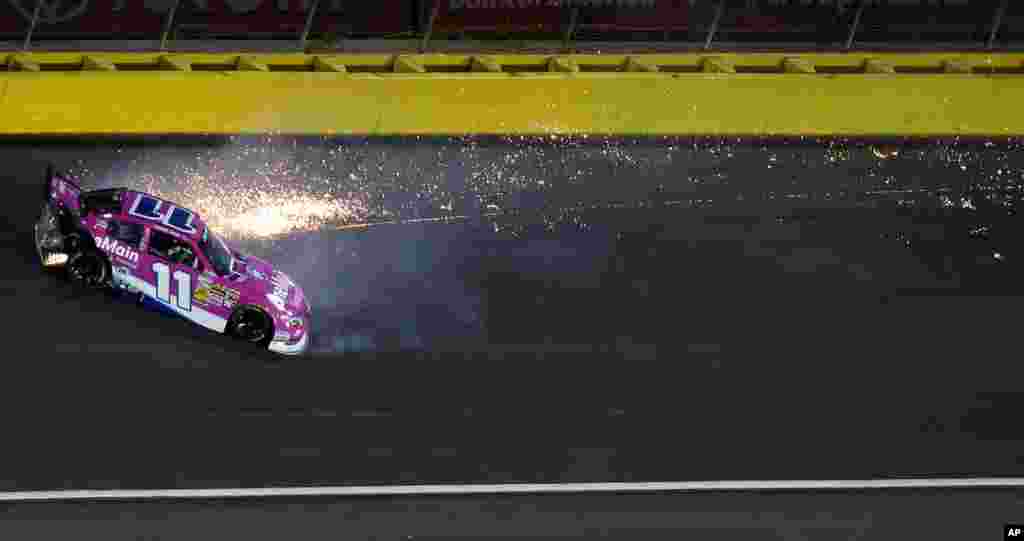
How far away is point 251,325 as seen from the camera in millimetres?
15359

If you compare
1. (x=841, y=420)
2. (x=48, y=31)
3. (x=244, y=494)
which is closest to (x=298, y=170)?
(x=48, y=31)

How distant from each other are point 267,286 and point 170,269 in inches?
39.6

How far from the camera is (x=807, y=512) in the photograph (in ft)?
45.7

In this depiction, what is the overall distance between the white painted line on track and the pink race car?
2.16 meters

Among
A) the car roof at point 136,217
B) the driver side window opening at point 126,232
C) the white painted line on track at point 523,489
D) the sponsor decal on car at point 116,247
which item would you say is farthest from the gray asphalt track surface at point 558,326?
the car roof at point 136,217

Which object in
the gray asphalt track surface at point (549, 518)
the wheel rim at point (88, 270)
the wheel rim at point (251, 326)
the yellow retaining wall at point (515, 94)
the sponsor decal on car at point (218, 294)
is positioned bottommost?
the gray asphalt track surface at point (549, 518)

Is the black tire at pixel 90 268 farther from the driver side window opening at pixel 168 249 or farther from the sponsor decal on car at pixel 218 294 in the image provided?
the sponsor decal on car at pixel 218 294

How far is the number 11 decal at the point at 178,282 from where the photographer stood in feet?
50.5

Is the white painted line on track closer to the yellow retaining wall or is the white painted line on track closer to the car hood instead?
the car hood

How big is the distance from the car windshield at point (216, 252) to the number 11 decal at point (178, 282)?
0.32 metres

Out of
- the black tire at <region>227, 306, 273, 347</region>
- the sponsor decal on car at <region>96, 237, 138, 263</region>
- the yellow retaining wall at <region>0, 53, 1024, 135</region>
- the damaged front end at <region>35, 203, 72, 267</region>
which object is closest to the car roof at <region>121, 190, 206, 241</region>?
the sponsor decal on car at <region>96, 237, 138, 263</region>

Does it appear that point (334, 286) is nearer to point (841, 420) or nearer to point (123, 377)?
point (123, 377)

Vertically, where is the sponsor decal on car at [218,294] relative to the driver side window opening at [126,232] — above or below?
below

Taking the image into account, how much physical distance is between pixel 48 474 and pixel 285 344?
2.78 meters
